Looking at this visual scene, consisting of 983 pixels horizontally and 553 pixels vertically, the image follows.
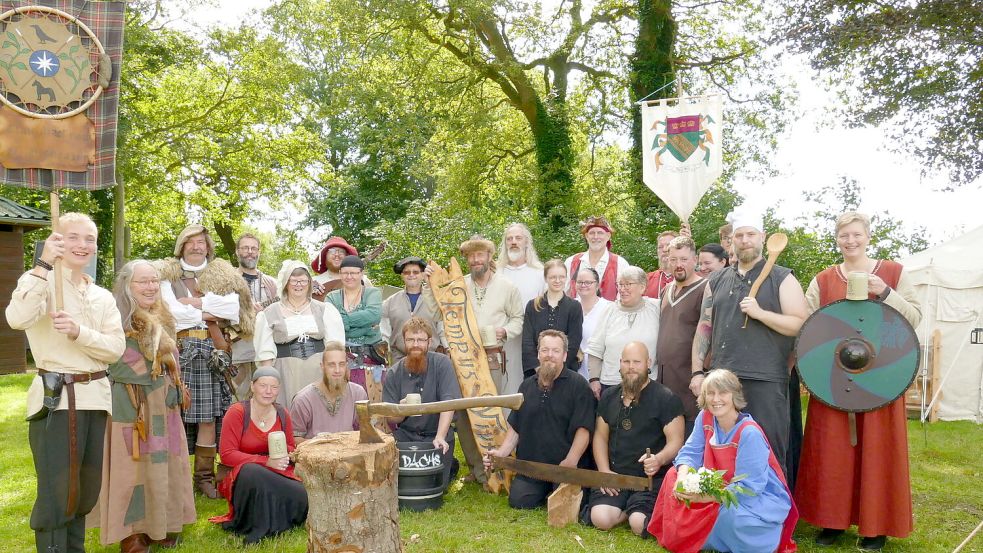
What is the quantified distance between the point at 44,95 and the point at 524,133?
48.4ft

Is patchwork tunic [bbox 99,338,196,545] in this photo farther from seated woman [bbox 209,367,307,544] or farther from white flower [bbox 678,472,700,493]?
white flower [bbox 678,472,700,493]

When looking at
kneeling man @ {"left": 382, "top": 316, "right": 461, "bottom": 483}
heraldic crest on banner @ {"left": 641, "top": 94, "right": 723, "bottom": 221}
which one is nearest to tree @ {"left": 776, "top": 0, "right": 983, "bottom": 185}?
heraldic crest on banner @ {"left": 641, "top": 94, "right": 723, "bottom": 221}

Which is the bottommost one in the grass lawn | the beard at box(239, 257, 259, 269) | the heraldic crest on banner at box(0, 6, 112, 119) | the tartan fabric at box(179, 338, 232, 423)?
the grass lawn

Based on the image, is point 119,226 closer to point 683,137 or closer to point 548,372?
point 683,137

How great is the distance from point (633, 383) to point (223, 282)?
298cm

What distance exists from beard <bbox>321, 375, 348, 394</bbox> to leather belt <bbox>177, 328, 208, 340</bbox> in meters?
0.97

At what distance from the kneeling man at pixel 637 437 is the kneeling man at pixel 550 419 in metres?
0.23

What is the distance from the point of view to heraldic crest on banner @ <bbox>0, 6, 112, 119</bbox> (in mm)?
3568

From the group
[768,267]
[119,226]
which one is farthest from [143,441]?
[119,226]

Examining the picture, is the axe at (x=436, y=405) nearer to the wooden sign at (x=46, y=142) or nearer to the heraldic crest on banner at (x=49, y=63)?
the wooden sign at (x=46, y=142)

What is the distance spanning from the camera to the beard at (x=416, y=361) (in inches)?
217

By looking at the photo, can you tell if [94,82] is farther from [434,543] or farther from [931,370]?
[931,370]

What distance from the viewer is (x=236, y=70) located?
17.7 metres

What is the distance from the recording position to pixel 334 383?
5.16 meters
